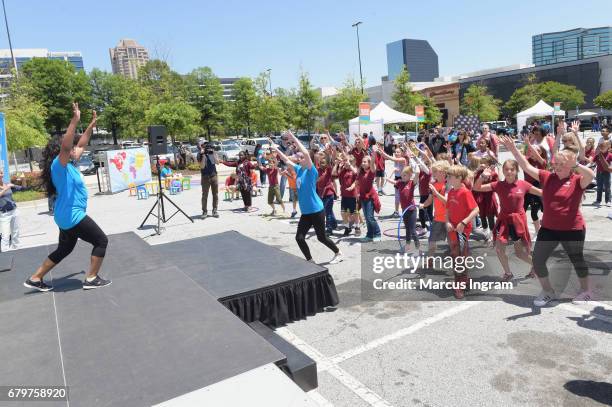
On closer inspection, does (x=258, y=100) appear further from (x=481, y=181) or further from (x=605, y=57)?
(x=605, y=57)

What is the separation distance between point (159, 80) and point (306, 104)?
16266 millimetres

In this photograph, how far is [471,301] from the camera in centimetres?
562

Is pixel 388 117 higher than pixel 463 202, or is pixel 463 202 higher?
pixel 388 117

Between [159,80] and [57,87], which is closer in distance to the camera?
[159,80]

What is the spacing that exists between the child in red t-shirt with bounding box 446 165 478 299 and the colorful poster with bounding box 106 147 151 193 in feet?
54.9

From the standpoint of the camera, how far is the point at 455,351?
14.3 ft

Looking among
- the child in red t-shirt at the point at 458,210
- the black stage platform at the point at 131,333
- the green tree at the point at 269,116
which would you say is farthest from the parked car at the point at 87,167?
the child in red t-shirt at the point at 458,210

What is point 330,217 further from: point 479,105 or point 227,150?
point 479,105

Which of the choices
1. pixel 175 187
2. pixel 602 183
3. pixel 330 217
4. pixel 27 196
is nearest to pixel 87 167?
pixel 27 196

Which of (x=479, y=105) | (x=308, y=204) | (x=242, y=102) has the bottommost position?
(x=308, y=204)

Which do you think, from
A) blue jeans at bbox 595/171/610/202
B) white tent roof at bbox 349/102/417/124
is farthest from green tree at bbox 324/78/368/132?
blue jeans at bbox 595/171/610/202

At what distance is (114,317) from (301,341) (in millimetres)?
1951

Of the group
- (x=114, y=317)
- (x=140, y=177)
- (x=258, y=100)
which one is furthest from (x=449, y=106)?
(x=114, y=317)

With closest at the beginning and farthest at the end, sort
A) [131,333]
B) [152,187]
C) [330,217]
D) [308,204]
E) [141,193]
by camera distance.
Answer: [131,333] → [308,204] → [330,217] → [141,193] → [152,187]
